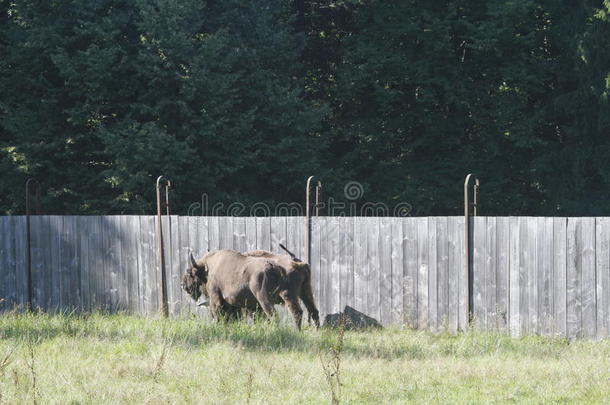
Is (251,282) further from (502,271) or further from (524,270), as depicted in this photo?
(524,270)

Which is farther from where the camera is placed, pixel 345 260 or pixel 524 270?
pixel 345 260

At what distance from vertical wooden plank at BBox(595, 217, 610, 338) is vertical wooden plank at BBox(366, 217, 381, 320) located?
3.36m

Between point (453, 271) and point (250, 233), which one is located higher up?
point (250, 233)

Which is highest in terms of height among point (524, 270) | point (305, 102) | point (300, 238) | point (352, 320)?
point (305, 102)

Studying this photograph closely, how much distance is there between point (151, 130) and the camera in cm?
2139

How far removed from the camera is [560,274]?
463 inches

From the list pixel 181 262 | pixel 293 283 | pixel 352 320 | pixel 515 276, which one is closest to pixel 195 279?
pixel 181 262

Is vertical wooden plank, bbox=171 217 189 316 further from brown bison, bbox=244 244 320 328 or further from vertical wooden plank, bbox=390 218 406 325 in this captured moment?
vertical wooden plank, bbox=390 218 406 325

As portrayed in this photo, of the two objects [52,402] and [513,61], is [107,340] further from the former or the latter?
[513,61]

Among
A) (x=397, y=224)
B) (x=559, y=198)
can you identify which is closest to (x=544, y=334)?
(x=397, y=224)

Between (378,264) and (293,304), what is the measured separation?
171 cm

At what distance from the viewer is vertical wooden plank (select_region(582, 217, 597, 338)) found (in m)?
11.5

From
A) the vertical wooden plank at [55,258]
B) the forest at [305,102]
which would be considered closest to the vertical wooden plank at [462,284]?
the vertical wooden plank at [55,258]

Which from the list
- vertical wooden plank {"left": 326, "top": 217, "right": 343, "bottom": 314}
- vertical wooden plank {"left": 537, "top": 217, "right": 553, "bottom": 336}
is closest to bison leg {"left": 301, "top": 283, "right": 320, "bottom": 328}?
vertical wooden plank {"left": 326, "top": 217, "right": 343, "bottom": 314}
